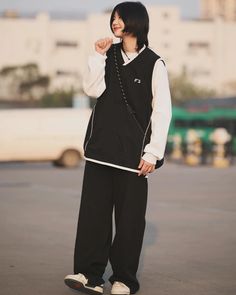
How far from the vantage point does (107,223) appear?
6273 mm

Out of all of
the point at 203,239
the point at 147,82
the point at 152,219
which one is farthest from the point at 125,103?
the point at 152,219

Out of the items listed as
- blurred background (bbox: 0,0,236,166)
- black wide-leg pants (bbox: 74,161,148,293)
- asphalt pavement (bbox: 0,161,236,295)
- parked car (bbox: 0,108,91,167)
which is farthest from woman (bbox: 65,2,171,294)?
blurred background (bbox: 0,0,236,166)

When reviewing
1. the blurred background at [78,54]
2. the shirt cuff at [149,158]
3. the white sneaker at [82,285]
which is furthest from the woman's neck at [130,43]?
the blurred background at [78,54]

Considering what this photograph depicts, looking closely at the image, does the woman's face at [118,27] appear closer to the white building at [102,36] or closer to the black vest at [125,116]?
the black vest at [125,116]

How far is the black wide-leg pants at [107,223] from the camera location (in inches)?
244

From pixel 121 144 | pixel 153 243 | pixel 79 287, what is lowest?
pixel 153 243

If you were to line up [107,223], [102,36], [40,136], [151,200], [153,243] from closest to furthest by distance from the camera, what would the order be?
1. [107,223]
2. [153,243]
3. [151,200]
4. [40,136]
5. [102,36]

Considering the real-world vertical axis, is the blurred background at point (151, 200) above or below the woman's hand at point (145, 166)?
below

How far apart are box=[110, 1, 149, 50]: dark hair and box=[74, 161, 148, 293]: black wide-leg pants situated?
0.81 meters

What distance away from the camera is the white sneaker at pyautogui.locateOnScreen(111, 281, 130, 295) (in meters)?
6.14

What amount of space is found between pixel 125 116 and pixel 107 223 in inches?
26.3

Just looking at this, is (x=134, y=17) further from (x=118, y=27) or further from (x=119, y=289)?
(x=119, y=289)

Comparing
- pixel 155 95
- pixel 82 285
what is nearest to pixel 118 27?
pixel 155 95

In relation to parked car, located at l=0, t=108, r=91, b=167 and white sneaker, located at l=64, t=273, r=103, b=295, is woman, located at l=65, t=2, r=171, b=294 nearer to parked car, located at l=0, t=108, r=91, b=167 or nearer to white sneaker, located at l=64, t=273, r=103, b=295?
white sneaker, located at l=64, t=273, r=103, b=295
